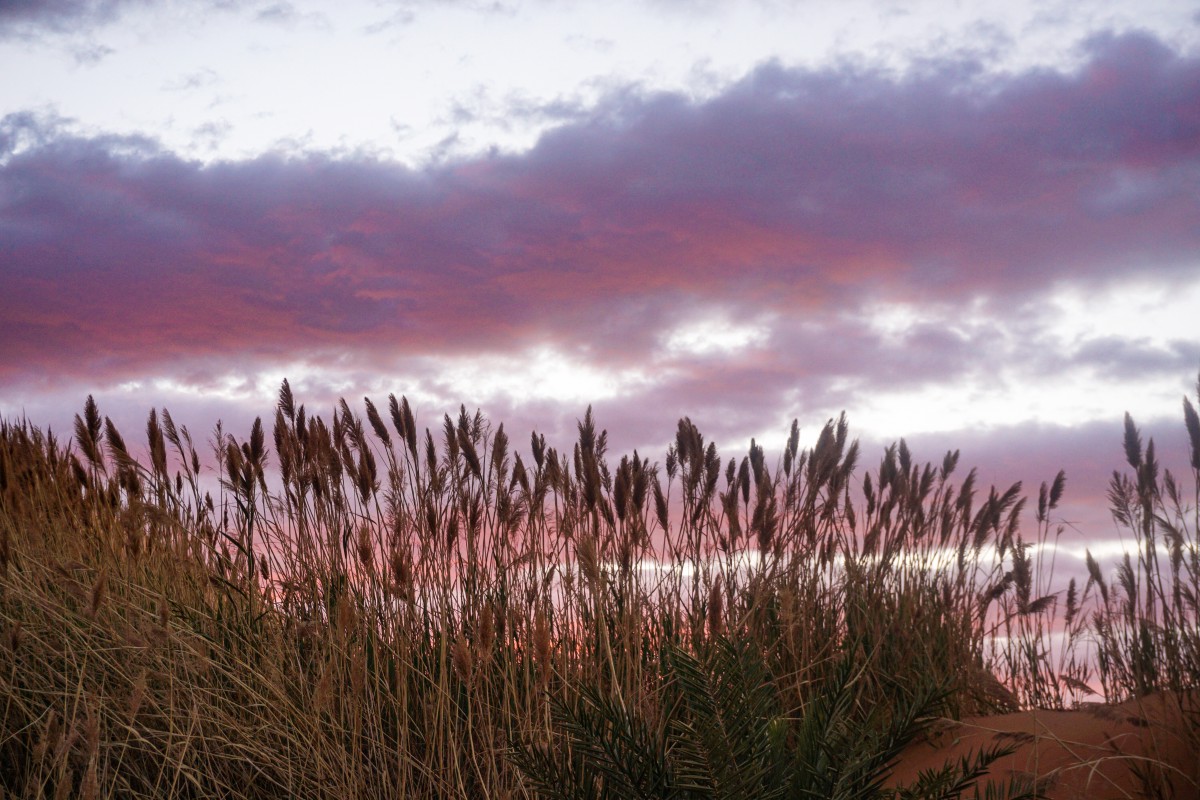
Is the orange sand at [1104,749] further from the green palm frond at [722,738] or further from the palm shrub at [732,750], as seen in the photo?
the green palm frond at [722,738]

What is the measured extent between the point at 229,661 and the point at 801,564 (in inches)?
115

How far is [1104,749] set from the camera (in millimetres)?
3213

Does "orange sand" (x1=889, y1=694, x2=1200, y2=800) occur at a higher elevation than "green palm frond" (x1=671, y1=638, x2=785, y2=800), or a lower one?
lower

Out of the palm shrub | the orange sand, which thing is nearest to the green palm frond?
the palm shrub

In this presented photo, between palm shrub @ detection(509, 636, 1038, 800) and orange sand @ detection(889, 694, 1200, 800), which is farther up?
palm shrub @ detection(509, 636, 1038, 800)

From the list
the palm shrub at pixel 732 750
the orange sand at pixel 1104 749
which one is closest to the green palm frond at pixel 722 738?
the palm shrub at pixel 732 750

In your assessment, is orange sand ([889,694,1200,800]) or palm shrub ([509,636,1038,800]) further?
orange sand ([889,694,1200,800])

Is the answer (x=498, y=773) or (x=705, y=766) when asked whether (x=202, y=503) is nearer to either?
(x=498, y=773)

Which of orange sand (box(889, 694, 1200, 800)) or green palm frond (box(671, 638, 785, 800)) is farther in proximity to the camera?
orange sand (box(889, 694, 1200, 800))

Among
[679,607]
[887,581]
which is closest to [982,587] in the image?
[887,581]

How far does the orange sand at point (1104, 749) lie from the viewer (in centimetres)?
299

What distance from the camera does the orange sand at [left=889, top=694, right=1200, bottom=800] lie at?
299cm

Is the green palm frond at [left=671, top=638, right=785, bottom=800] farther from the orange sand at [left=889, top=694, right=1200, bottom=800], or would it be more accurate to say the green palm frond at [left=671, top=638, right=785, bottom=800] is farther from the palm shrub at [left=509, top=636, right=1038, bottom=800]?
the orange sand at [left=889, top=694, right=1200, bottom=800]

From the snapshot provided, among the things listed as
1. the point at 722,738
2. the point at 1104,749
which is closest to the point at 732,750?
the point at 722,738
